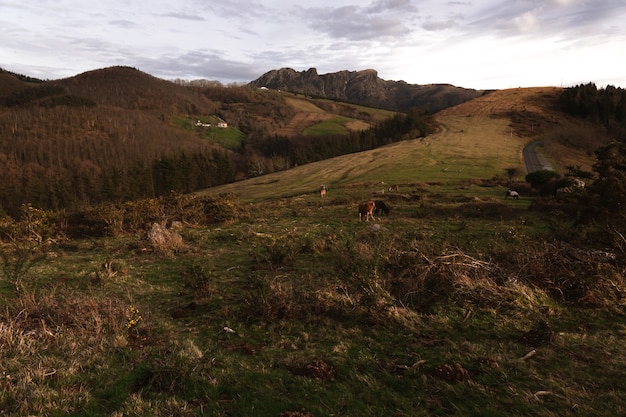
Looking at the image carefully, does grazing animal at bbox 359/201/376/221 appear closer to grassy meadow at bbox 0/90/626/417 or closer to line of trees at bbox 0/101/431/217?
grassy meadow at bbox 0/90/626/417

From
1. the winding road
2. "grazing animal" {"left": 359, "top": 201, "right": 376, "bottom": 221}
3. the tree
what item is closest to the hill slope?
the winding road

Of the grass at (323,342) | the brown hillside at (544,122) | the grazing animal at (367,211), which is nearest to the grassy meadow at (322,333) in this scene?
the grass at (323,342)

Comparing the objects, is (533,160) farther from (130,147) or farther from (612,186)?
(130,147)

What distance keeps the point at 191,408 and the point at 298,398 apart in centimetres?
144

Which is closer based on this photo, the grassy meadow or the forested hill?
the grassy meadow

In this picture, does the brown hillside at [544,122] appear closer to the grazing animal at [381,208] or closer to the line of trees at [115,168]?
the line of trees at [115,168]

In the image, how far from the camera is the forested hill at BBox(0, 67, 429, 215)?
86.1m

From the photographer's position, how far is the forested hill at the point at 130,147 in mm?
86062

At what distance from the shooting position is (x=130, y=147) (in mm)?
131625

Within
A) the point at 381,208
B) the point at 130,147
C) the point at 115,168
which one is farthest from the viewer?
the point at 130,147

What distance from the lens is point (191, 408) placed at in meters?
4.71

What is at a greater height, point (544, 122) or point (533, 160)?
point (544, 122)

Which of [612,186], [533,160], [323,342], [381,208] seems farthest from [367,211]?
[533,160]

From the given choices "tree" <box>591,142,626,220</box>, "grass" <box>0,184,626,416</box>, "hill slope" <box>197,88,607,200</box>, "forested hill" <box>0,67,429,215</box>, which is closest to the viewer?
"grass" <box>0,184,626,416</box>
